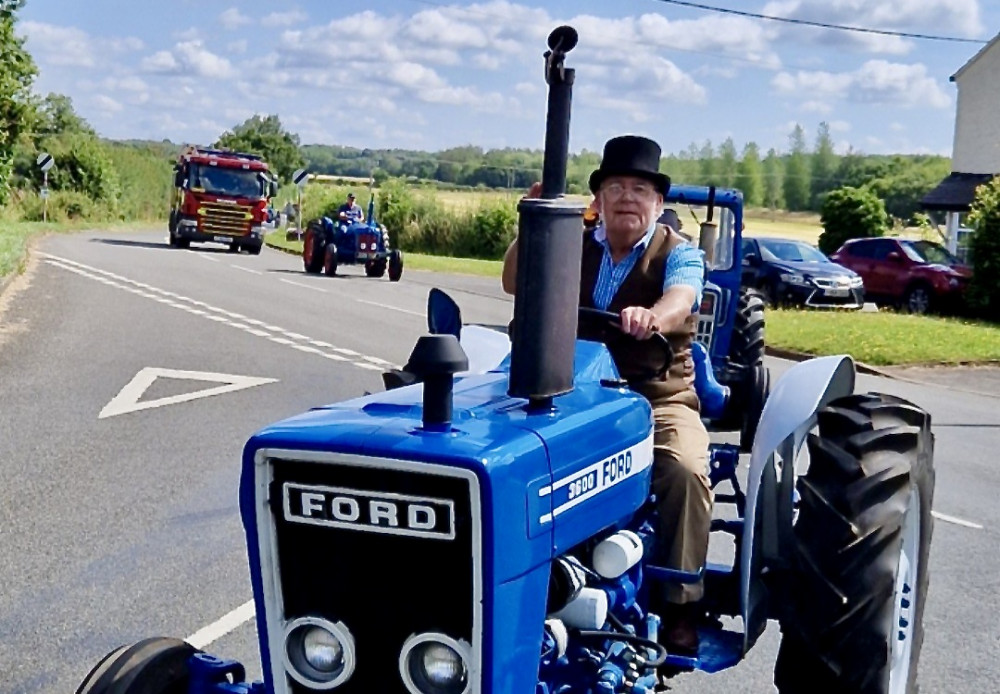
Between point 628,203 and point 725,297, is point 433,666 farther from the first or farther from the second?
point 725,297

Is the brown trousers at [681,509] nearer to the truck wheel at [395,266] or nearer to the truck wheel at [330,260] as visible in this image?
the truck wheel at [395,266]

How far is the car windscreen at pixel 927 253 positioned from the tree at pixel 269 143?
63308 mm

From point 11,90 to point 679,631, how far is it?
71.4ft

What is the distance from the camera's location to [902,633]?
4336 mm

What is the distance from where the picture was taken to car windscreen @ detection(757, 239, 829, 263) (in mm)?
25562

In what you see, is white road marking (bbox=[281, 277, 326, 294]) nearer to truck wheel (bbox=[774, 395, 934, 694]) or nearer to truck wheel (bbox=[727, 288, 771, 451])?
truck wheel (bbox=[727, 288, 771, 451])

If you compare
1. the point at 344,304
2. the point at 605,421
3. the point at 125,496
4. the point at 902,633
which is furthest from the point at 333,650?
the point at 344,304

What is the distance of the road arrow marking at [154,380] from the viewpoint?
424 inches

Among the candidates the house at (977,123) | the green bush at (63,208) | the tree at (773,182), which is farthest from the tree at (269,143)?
the house at (977,123)

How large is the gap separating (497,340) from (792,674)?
1.49m

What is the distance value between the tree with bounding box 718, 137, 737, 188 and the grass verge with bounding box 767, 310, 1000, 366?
73.9 meters

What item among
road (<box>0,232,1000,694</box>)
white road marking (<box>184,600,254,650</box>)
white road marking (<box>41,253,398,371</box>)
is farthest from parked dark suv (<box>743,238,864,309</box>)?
white road marking (<box>184,600,254,650</box>)

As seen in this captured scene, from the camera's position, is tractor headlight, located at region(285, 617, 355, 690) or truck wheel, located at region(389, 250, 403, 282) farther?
truck wheel, located at region(389, 250, 403, 282)

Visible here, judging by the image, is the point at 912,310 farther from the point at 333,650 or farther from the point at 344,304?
the point at 333,650
